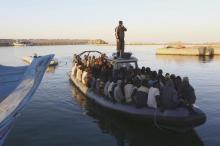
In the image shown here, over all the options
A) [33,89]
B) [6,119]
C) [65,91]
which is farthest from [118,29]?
[6,119]

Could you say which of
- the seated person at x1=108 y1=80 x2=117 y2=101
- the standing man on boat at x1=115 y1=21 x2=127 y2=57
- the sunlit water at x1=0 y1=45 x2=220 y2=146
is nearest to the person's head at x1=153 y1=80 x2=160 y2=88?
the sunlit water at x1=0 y1=45 x2=220 y2=146

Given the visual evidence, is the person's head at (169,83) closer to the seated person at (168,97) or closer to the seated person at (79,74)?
the seated person at (168,97)

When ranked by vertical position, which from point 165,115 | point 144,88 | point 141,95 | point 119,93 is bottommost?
point 165,115

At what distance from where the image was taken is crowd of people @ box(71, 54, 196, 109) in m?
13.3

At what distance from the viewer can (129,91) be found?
14.8m

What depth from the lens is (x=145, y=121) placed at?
14062mm

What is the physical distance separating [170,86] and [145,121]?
1839 millimetres

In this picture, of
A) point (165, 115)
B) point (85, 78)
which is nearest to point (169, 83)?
point (165, 115)

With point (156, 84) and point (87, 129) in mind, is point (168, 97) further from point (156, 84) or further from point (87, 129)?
point (87, 129)

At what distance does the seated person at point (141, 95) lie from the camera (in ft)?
45.4

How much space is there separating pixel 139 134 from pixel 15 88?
516cm

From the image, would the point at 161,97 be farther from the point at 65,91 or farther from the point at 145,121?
the point at 65,91

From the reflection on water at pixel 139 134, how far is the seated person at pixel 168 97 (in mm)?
1196

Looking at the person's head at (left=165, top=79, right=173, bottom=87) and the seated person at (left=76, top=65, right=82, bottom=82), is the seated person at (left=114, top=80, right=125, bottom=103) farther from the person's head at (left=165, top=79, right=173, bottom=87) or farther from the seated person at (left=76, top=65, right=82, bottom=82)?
the seated person at (left=76, top=65, right=82, bottom=82)
